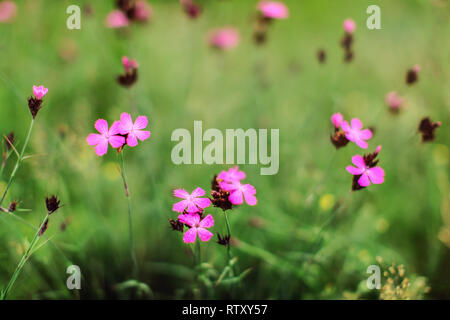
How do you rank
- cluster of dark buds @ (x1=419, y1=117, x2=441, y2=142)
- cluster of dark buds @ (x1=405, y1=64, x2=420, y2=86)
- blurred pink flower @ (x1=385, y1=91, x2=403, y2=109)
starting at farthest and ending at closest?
blurred pink flower @ (x1=385, y1=91, x2=403, y2=109) < cluster of dark buds @ (x1=405, y1=64, x2=420, y2=86) < cluster of dark buds @ (x1=419, y1=117, x2=441, y2=142)

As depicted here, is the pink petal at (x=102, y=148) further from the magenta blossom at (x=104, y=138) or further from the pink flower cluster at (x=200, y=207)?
the pink flower cluster at (x=200, y=207)

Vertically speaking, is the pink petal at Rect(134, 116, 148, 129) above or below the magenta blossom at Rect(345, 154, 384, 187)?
above

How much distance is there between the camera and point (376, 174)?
1.19 metres

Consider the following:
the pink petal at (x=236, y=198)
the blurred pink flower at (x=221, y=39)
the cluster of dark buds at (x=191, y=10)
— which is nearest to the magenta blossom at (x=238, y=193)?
the pink petal at (x=236, y=198)

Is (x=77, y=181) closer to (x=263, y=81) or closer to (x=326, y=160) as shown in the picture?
(x=263, y=81)

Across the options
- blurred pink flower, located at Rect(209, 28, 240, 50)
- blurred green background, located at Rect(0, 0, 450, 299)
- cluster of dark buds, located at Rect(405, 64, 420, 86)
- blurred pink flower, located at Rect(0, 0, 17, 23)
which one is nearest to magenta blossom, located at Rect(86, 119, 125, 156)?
blurred green background, located at Rect(0, 0, 450, 299)

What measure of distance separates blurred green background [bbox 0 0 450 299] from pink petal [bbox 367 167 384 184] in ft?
0.69

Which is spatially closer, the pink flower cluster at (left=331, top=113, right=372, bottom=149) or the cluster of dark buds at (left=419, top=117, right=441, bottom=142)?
the pink flower cluster at (left=331, top=113, right=372, bottom=149)

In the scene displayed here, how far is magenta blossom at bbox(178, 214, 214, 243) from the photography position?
3.59 feet

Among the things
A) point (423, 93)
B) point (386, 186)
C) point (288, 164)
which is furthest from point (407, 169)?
point (423, 93)

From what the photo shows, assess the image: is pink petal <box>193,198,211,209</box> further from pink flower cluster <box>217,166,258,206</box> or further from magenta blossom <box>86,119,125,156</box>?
magenta blossom <box>86,119,125,156</box>

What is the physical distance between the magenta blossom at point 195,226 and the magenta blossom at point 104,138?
30 cm

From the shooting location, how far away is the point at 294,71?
2.64m

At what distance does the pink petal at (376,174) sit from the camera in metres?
1.18
